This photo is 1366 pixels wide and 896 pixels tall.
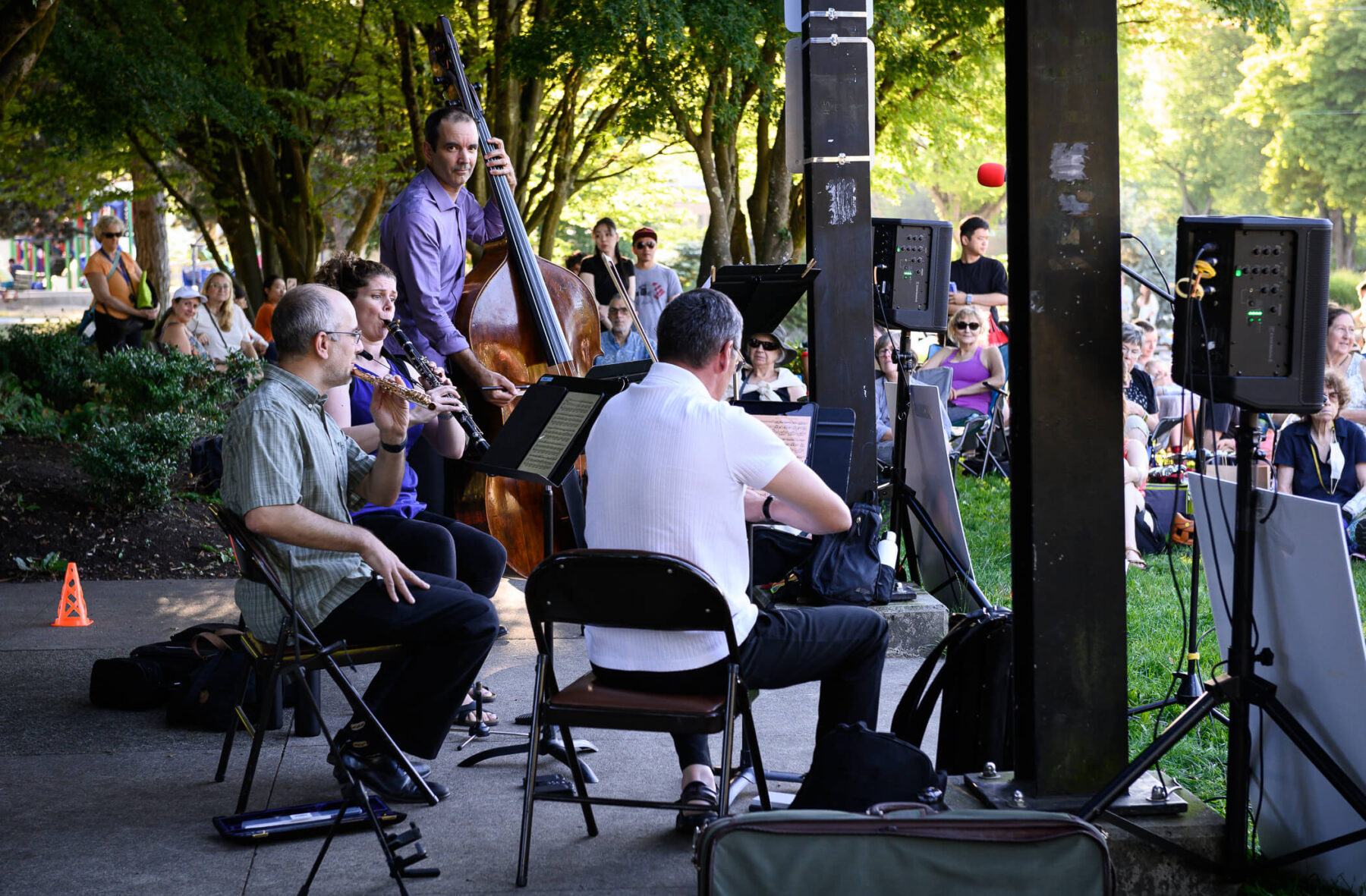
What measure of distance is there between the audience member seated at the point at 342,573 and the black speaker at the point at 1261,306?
7.27ft

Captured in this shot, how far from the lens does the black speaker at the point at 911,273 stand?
6051 mm

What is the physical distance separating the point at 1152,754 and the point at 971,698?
75 cm

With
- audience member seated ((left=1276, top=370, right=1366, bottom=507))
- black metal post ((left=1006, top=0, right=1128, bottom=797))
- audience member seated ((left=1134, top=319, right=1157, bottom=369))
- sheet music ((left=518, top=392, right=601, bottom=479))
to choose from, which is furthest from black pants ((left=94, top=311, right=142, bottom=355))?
black metal post ((left=1006, top=0, right=1128, bottom=797))

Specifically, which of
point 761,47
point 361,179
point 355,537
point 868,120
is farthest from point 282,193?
point 355,537

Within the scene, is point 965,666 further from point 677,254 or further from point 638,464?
point 677,254

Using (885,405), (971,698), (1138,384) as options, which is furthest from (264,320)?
(971,698)

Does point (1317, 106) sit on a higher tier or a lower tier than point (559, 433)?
higher

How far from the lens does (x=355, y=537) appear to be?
12.4 feet

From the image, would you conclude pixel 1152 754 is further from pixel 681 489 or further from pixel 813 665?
pixel 681 489

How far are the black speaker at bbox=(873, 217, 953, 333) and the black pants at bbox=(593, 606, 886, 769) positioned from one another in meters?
2.66

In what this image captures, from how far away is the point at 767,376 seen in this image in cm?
904

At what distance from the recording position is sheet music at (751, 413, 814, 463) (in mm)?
4547

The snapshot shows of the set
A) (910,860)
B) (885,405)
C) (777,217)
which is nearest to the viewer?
(910,860)

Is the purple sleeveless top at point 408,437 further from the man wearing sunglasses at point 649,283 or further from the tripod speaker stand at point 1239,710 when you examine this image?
the man wearing sunglasses at point 649,283
